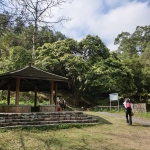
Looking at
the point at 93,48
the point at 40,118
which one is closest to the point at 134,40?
the point at 93,48

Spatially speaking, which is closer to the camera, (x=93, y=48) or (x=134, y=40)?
(x=93, y=48)

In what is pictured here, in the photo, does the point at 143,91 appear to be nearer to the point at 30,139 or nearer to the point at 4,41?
the point at 30,139

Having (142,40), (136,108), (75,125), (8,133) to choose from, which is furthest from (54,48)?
(142,40)

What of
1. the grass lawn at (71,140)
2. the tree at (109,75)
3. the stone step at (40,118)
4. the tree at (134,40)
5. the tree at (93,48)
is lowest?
the grass lawn at (71,140)

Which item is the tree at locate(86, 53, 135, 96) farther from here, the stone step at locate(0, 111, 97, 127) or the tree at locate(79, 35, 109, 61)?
the stone step at locate(0, 111, 97, 127)

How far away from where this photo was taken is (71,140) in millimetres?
7652

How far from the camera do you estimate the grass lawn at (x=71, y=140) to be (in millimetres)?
6738

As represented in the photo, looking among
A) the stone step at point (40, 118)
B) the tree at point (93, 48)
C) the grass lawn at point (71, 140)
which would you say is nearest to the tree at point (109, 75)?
the tree at point (93, 48)

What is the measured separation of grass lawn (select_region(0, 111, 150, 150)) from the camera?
6738 millimetres

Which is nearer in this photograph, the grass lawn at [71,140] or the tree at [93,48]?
the grass lawn at [71,140]

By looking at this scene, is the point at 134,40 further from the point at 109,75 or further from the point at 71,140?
the point at 71,140

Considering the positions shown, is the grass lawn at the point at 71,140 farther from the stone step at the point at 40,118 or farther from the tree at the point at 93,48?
the tree at the point at 93,48

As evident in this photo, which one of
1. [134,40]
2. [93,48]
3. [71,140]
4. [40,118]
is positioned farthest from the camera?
[134,40]

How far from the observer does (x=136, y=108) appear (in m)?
20.7
